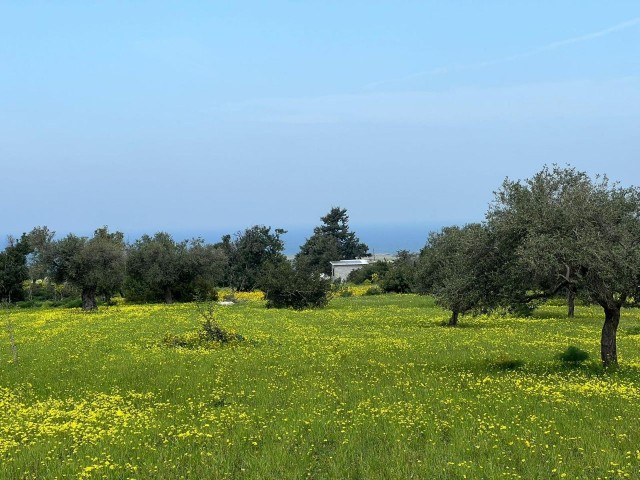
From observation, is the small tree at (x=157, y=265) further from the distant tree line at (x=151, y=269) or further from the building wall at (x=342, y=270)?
the building wall at (x=342, y=270)

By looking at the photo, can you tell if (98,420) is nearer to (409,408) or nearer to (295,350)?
(409,408)

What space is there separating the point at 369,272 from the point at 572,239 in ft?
333

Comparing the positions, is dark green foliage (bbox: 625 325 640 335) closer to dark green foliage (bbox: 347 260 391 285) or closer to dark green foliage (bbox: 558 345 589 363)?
dark green foliage (bbox: 558 345 589 363)

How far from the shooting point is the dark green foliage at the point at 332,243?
488 feet

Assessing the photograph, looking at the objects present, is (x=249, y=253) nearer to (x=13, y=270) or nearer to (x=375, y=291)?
(x=375, y=291)

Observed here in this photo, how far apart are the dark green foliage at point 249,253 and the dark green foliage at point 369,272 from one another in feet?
58.9

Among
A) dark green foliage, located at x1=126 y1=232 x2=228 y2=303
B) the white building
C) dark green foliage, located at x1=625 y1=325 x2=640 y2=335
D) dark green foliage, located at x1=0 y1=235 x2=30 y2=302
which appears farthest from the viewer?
the white building

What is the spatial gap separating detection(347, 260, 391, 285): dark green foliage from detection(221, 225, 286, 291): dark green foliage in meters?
18.0

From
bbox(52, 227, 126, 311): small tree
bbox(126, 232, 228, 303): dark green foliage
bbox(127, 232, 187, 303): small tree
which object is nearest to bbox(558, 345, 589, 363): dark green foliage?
bbox(52, 227, 126, 311): small tree

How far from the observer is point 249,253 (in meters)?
112

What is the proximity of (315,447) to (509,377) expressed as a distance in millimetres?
10401

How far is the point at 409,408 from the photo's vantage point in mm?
15664

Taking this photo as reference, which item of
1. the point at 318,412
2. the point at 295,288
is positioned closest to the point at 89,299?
the point at 295,288

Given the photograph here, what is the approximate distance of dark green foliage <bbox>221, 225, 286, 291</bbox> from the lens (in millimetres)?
111875
